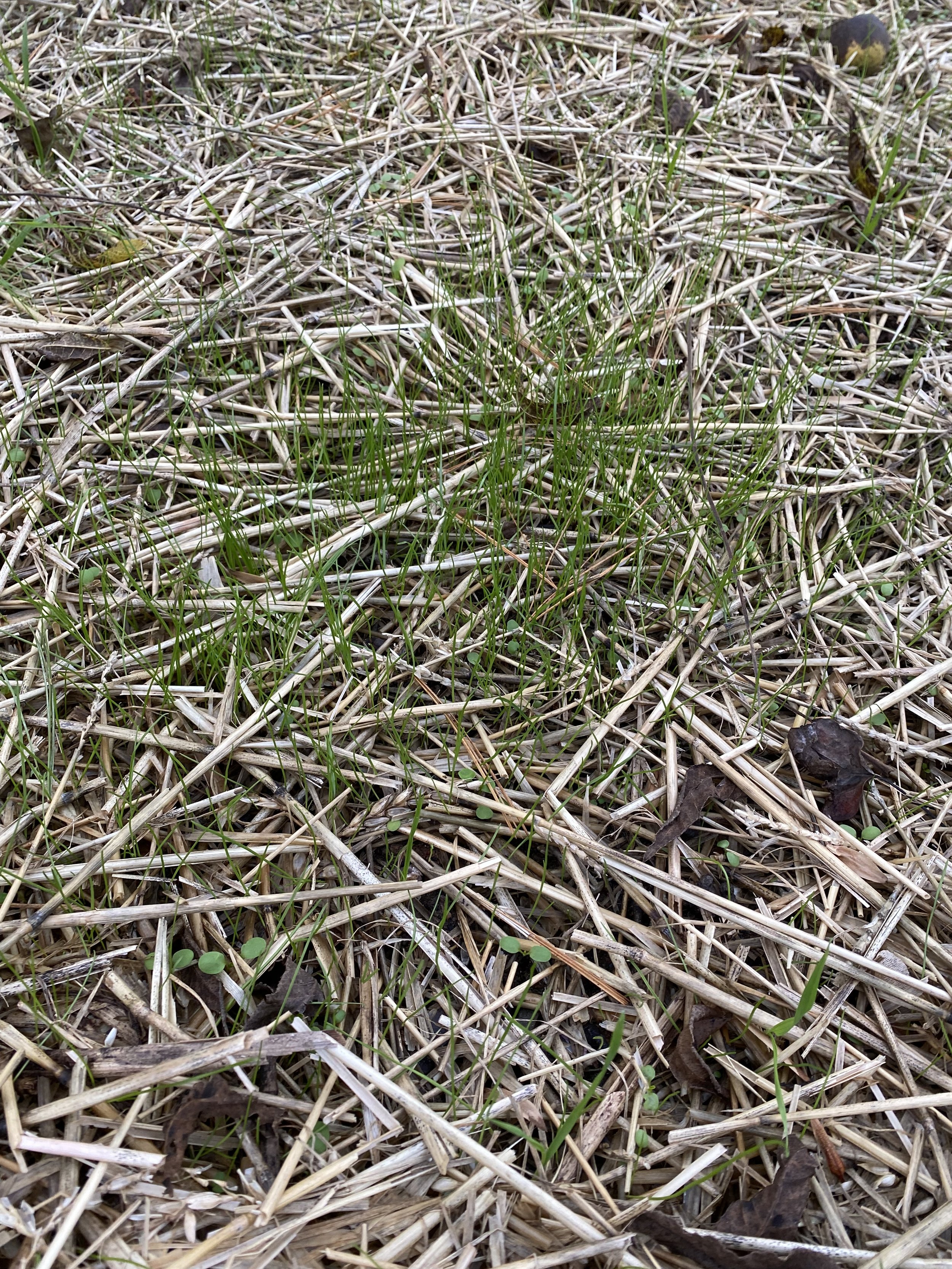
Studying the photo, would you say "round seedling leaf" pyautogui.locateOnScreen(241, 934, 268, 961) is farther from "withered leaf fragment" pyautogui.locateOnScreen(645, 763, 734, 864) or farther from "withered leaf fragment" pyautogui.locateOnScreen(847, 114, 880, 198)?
"withered leaf fragment" pyautogui.locateOnScreen(847, 114, 880, 198)

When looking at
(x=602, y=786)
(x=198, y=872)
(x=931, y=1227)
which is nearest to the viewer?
(x=931, y=1227)

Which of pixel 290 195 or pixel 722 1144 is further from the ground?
pixel 290 195

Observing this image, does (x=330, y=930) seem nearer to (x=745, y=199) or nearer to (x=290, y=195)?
(x=290, y=195)

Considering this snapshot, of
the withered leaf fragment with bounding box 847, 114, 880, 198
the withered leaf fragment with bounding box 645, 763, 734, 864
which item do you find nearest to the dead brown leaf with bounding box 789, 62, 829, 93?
the withered leaf fragment with bounding box 847, 114, 880, 198

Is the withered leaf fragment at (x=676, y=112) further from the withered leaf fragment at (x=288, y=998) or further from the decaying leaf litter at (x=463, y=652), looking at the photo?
the withered leaf fragment at (x=288, y=998)

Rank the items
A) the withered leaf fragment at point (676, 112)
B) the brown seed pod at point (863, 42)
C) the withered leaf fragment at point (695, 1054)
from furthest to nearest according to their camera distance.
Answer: the brown seed pod at point (863, 42) → the withered leaf fragment at point (676, 112) → the withered leaf fragment at point (695, 1054)

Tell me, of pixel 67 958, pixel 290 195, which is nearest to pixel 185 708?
pixel 67 958

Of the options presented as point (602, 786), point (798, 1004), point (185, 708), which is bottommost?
point (798, 1004)

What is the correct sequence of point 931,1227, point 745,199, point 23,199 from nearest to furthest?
point 931,1227 < point 23,199 < point 745,199

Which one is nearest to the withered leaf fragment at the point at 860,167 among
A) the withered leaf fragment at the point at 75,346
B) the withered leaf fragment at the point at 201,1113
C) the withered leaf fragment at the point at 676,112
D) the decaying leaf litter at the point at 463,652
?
the decaying leaf litter at the point at 463,652
